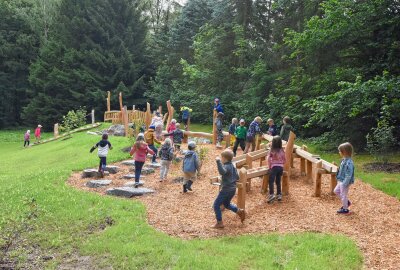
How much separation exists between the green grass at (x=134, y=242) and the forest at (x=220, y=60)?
27.4 ft

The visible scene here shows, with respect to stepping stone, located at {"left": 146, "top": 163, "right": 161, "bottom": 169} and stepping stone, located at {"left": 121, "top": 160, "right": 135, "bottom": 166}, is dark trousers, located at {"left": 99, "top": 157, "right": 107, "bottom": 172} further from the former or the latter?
stepping stone, located at {"left": 121, "top": 160, "right": 135, "bottom": 166}

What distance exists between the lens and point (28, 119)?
45188mm

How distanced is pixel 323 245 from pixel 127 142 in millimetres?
15577

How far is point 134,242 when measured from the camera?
7.75m

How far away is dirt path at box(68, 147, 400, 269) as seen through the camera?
7668 millimetres

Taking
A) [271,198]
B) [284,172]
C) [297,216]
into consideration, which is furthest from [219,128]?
[297,216]

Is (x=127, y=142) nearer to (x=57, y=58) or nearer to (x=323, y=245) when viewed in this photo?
(x=323, y=245)

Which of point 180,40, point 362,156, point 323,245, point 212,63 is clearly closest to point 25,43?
point 180,40

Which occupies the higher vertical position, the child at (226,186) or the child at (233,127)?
the child at (233,127)

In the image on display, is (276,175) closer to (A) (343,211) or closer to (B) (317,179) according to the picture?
(B) (317,179)

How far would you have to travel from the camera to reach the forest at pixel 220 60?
17.1 m

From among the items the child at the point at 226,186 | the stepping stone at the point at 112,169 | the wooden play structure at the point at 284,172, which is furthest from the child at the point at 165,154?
the child at the point at 226,186

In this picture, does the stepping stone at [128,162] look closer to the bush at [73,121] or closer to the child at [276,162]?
the child at [276,162]

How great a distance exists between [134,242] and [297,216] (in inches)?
143
